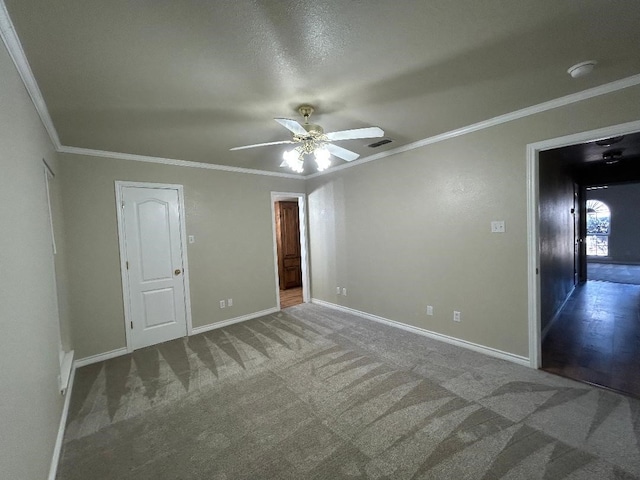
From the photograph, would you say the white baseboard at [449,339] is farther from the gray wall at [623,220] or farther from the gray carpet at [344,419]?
the gray wall at [623,220]

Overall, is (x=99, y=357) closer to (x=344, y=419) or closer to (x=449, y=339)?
(x=344, y=419)

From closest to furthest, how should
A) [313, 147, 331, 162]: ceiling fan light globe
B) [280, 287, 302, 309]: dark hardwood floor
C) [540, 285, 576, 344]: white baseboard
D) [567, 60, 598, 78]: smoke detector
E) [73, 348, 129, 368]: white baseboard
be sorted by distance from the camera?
[567, 60, 598, 78]: smoke detector → [313, 147, 331, 162]: ceiling fan light globe → [73, 348, 129, 368]: white baseboard → [540, 285, 576, 344]: white baseboard → [280, 287, 302, 309]: dark hardwood floor

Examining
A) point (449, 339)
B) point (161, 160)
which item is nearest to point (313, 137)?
point (161, 160)

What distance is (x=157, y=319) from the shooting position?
11.7ft

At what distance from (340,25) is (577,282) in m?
7.66

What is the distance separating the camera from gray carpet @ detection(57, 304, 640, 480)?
5.24 ft

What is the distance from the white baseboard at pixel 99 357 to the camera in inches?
119

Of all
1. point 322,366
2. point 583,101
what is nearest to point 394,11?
point 583,101

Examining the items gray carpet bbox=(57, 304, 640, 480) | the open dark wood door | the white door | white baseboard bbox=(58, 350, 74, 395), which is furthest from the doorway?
the open dark wood door

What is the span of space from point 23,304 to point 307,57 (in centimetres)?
203

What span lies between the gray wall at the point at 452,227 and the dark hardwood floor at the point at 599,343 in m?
0.52

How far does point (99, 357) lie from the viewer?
3.14 m

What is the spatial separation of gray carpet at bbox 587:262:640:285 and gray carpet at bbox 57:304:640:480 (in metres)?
6.03

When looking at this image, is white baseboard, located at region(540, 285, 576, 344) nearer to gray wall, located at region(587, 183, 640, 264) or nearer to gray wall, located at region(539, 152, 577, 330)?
gray wall, located at region(539, 152, 577, 330)
